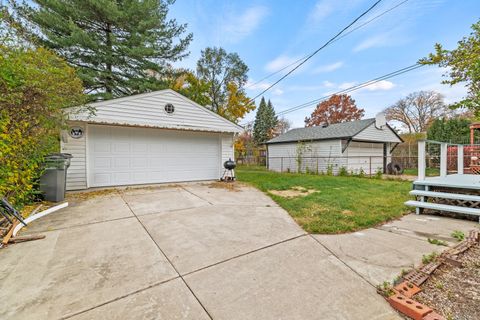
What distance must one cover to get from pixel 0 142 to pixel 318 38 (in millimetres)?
8939

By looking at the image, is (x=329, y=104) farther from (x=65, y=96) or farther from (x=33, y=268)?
(x=33, y=268)

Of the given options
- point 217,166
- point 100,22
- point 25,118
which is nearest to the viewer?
point 25,118

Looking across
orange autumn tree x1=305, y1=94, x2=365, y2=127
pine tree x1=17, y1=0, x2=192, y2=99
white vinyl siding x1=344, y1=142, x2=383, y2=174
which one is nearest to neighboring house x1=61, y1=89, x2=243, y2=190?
pine tree x1=17, y1=0, x2=192, y2=99

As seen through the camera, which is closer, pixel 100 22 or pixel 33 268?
pixel 33 268

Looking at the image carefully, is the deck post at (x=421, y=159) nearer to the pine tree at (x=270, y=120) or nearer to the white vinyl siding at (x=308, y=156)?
the white vinyl siding at (x=308, y=156)

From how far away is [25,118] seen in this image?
3523 millimetres

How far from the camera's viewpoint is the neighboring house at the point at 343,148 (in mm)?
11843

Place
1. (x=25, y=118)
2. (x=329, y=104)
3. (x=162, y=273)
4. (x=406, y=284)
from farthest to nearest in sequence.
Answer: (x=329, y=104), (x=25, y=118), (x=162, y=273), (x=406, y=284)

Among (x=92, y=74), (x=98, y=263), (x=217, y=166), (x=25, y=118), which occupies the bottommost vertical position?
(x=98, y=263)

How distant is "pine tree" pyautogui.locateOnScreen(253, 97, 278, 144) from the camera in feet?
89.7

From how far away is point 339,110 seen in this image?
86.4 feet

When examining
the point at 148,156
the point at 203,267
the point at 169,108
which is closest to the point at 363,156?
the point at 169,108

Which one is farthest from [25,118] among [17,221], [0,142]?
[17,221]

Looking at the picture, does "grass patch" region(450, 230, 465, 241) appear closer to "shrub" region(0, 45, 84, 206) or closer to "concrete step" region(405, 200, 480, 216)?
"concrete step" region(405, 200, 480, 216)
